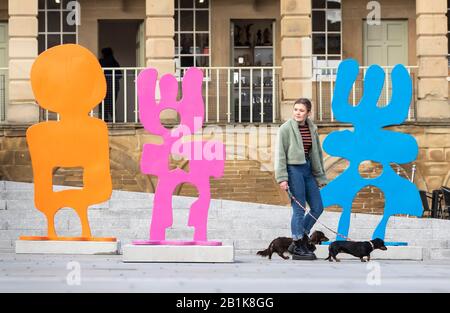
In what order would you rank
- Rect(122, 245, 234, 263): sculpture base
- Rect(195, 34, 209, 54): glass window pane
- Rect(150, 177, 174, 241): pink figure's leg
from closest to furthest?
1. Rect(122, 245, 234, 263): sculpture base
2. Rect(150, 177, 174, 241): pink figure's leg
3. Rect(195, 34, 209, 54): glass window pane

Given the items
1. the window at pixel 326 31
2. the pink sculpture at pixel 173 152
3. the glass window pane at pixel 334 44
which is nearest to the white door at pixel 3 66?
the window at pixel 326 31

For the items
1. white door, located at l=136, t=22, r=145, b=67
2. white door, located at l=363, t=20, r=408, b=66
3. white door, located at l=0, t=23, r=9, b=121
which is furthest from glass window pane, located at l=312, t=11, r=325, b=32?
white door, located at l=0, t=23, r=9, b=121

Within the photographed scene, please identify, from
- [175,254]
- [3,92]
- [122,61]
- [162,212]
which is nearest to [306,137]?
[162,212]

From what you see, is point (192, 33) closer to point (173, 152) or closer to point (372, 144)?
point (372, 144)

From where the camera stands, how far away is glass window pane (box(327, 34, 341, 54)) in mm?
27719

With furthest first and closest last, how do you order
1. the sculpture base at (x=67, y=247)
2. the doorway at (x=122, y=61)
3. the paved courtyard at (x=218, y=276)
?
the doorway at (x=122, y=61)
the sculpture base at (x=67, y=247)
the paved courtyard at (x=218, y=276)

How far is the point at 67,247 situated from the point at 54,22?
12.8 metres

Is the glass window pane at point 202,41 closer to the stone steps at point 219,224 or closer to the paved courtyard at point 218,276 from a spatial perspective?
the stone steps at point 219,224

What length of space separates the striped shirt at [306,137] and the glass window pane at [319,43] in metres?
12.9

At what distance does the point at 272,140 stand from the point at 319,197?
10.1 metres

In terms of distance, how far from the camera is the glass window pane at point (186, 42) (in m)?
27.8

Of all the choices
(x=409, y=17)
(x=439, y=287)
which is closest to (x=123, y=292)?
(x=439, y=287)

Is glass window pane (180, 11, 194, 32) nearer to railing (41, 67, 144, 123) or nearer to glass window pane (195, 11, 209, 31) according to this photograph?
glass window pane (195, 11, 209, 31)
